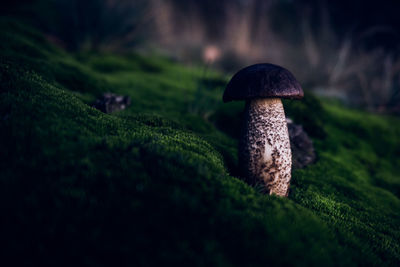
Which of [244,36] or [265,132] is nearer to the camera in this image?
[265,132]

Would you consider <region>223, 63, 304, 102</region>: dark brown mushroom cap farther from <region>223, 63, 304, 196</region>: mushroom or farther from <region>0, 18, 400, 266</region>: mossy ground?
<region>0, 18, 400, 266</region>: mossy ground

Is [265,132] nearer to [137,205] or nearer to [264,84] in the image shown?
[264,84]

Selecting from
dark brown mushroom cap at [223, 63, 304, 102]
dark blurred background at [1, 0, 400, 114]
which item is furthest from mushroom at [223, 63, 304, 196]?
dark blurred background at [1, 0, 400, 114]

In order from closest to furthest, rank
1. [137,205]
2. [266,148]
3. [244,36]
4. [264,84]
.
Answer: [137,205], [264,84], [266,148], [244,36]

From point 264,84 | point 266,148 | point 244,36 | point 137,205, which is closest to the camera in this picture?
point 137,205

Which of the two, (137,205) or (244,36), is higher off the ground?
(244,36)

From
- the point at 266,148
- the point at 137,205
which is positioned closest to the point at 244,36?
the point at 266,148
